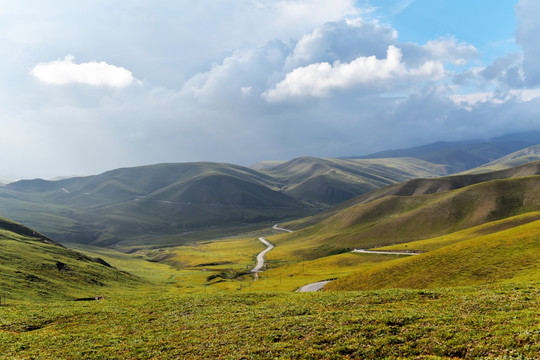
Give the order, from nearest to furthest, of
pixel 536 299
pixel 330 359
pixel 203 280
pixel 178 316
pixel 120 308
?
pixel 330 359 < pixel 536 299 < pixel 178 316 < pixel 120 308 < pixel 203 280

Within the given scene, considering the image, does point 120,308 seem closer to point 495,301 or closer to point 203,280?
point 495,301

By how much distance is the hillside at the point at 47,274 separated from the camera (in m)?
66.0

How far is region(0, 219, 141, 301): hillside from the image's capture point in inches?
2598

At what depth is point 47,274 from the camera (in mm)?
80812

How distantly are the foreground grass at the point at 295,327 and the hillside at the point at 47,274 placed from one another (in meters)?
24.2

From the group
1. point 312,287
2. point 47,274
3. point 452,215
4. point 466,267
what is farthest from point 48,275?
point 452,215

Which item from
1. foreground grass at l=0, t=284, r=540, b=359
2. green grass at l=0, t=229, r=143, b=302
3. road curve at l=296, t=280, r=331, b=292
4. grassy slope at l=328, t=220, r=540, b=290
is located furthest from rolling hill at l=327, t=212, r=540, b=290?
green grass at l=0, t=229, r=143, b=302

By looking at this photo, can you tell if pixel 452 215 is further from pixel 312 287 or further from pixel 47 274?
pixel 47 274

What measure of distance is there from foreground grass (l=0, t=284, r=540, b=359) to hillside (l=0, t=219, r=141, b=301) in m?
24.2

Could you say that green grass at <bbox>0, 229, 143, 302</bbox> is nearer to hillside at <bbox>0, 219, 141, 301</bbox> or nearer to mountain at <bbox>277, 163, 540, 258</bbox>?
hillside at <bbox>0, 219, 141, 301</bbox>

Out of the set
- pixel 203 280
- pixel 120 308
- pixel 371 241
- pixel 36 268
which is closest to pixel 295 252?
pixel 371 241

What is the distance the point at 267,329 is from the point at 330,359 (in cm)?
919

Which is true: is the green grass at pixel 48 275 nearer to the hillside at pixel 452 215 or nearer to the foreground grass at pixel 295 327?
the foreground grass at pixel 295 327

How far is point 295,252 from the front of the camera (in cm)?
19400
